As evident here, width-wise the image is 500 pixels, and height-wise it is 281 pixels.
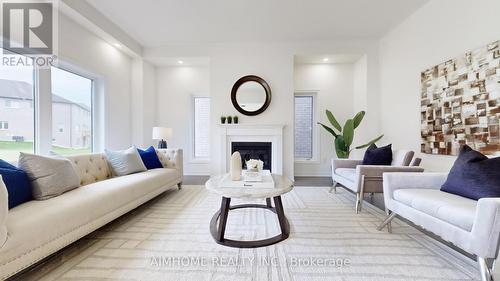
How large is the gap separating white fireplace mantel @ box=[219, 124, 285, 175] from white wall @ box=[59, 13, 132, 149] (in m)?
2.02

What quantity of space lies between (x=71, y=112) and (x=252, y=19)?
3.31m

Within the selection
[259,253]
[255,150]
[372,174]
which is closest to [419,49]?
[372,174]

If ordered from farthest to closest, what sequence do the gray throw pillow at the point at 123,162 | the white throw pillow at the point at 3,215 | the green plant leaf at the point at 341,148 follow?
the green plant leaf at the point at 341,148 < the gray throw pillow at the point at 123,162 < the white throw pillow at the point at 3,215

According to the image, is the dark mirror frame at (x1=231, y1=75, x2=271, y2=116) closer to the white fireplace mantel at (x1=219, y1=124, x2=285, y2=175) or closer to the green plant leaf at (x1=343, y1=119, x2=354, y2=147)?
the white fireplace mantel at (x1=219, y1=124, x2=285, y2=175)

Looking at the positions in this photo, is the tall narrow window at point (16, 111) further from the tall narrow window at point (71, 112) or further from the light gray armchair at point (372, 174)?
the light gray armchair at point (372, 174)

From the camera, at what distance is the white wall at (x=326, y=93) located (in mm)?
5020

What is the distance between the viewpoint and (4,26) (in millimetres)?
2416

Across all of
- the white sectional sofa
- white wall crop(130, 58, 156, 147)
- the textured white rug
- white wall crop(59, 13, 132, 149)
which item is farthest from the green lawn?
white wall crop(130, 58, 156, 147)

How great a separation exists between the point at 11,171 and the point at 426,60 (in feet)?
15.9

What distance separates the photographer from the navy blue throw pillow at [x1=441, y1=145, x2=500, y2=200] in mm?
1595

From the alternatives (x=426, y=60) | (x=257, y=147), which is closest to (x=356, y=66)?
Result: (x=426, y=60)

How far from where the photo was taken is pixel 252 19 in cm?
363

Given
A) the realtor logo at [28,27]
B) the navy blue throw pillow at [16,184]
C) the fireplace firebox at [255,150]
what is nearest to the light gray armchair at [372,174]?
the fireplace firebox at [255,150]

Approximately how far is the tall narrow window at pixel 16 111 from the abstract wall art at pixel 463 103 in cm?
532
